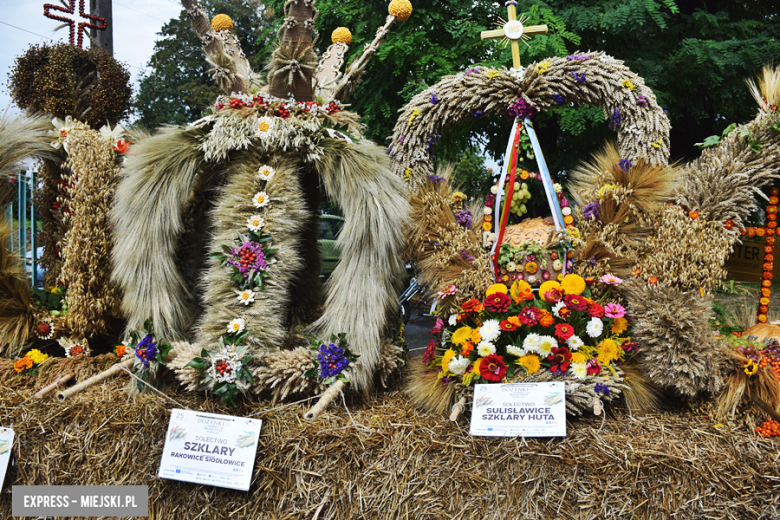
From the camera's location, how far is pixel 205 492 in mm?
1565

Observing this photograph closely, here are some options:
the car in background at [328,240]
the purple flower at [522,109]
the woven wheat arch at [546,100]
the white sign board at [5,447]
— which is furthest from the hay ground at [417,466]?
the car in background at [328,240]

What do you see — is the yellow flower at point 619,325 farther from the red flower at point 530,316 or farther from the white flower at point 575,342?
the red flower at point 530,316

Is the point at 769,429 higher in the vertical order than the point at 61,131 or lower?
lower

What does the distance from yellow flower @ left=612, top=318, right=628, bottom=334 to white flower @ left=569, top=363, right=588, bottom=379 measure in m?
0.22

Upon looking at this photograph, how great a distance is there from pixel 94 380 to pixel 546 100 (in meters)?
2.00

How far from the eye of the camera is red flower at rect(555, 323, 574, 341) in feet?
5.47

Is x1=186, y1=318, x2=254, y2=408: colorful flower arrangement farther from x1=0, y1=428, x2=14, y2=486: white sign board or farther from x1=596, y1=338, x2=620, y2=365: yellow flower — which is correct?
x1=596, y1=338, x2=620, y2=365: yellow flower

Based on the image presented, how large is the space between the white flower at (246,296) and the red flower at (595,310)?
3.83 feet

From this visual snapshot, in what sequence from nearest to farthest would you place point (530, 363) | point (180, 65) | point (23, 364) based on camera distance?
point (530, 363), point (23, 364), point (180, 65)

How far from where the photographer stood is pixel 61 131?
230 centimetres

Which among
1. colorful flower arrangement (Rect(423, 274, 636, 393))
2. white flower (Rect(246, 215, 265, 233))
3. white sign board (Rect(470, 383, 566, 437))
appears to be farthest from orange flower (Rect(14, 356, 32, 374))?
white sign board (Rect(470, 383, 566, 437))

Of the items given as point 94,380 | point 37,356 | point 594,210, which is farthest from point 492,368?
point 37,356

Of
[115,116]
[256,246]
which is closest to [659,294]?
[256,246]

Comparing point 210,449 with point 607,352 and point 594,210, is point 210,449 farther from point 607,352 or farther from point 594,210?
point 594,210
